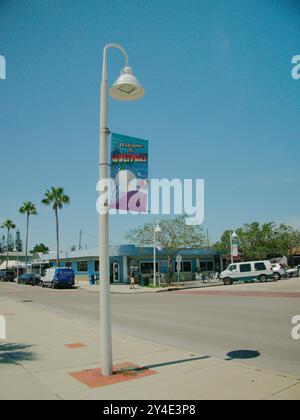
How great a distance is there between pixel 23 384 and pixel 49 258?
5454 cm

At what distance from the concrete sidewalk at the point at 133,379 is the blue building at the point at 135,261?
28688 mm

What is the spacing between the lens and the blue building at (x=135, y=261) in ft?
137

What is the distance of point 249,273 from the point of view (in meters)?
37.4

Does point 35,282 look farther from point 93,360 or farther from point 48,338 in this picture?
point 93,360

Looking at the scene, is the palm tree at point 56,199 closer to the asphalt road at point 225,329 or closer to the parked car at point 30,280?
the parked car at point 30,280

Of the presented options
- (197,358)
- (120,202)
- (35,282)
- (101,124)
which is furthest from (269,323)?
(35,282)

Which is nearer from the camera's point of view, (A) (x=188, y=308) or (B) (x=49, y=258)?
(A) (x=188, y=308)

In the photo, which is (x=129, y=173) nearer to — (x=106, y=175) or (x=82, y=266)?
(x=106, y=175)

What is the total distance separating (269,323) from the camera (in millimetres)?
12406

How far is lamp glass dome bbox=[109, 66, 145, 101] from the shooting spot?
22.1 ft

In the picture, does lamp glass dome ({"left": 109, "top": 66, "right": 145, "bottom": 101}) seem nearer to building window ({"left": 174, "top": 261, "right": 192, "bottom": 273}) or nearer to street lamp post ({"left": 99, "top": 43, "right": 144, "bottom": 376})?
street lamp post ({"left": 99, "top": 43, "right": 144, "bottom": 376})

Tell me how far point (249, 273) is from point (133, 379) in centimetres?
3272

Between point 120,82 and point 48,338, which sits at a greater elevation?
point 120,82
